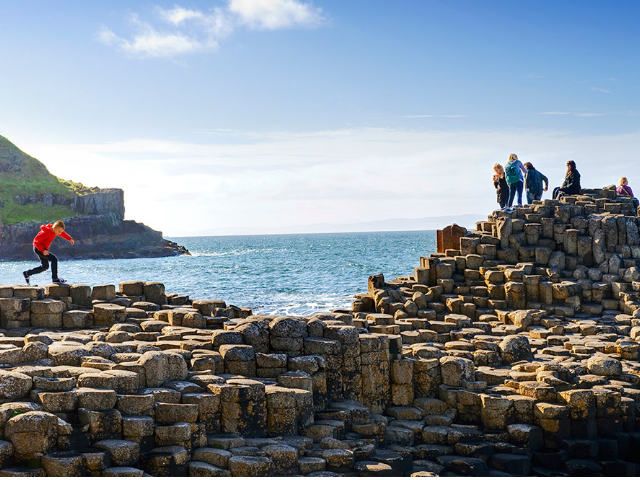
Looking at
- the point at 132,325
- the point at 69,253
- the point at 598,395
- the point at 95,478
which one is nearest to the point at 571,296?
the point at 598,395

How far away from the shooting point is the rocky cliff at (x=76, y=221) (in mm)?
130375

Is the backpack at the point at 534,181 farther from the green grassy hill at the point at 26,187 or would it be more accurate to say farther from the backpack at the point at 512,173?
the green grassy hill at the point at 26,187

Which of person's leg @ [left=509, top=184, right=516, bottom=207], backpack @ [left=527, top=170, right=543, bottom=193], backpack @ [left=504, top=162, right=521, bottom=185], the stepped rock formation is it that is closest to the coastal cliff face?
backpack @ [left=527, top=170, right=543, bottom=193]

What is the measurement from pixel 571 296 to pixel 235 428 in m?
16.5

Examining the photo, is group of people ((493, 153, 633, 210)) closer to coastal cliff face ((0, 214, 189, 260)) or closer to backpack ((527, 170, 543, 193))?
backpack ((527, 170, 543, 193))

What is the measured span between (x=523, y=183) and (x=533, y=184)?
2.21 ft

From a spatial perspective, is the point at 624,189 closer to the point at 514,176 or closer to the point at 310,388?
the point at 514,176

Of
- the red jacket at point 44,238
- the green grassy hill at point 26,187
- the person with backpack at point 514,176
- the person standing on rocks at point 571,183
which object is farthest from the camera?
the green grassy hill at point 26,187

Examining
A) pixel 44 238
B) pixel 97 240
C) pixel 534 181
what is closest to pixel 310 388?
pixel 44 238

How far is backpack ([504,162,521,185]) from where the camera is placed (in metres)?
33.2

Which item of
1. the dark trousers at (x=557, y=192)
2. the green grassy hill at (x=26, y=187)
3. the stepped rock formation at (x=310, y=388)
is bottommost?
the stepped rock formation at (x=310, y=388)

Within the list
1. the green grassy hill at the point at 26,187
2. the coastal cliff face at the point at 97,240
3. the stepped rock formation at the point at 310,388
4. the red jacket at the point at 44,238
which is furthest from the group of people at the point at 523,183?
the green grassy hill at the point at 26,187

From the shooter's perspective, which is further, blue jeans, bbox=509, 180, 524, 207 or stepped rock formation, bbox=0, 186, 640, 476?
blue jeans, bbox=509, 180, 524, 207

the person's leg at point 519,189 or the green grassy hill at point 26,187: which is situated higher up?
the green grassy hill at point 26,187
